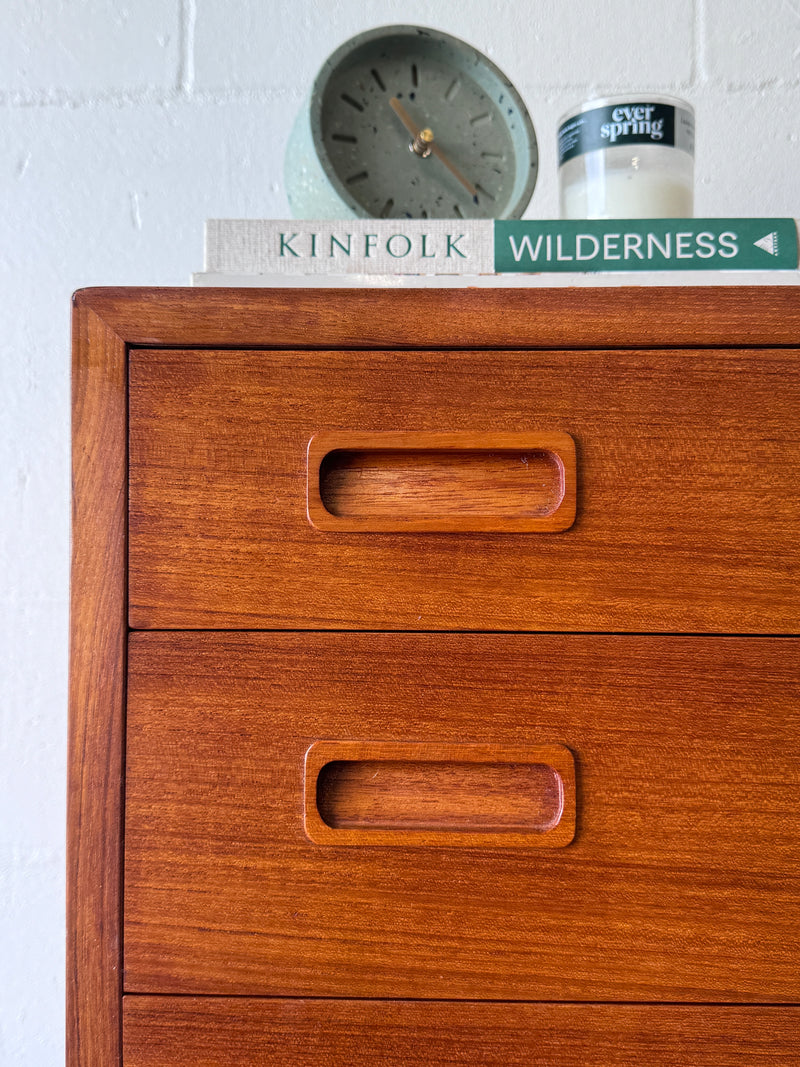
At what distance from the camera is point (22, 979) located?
830 mm

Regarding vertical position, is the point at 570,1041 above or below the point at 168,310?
→ below

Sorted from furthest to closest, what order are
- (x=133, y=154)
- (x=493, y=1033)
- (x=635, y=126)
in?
(x=133, y=154), (x=635, y=126), (x=493, y=1033)

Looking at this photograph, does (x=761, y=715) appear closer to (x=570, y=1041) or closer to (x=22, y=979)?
(x=570, y=1041)

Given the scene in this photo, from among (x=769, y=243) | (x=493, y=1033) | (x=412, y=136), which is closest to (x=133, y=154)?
(x=412, y=136)

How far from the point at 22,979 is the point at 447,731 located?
627 mm

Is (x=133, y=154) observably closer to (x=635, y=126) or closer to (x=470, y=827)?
(x=635, y=126)

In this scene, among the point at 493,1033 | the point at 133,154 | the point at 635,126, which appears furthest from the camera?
the point at 133,154

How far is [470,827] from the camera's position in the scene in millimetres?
449

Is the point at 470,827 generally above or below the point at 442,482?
below

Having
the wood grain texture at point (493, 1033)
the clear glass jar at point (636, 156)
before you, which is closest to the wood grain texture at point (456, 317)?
the clear glass jar at point (636, 156)

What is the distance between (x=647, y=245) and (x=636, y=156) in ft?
0.33

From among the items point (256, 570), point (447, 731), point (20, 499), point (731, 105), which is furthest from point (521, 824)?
point (731, 105)

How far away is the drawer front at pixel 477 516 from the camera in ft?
1.47

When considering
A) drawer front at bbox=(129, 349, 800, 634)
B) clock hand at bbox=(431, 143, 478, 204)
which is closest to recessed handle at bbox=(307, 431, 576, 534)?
drawer front at bbox=(129, 349, 800, 634)
